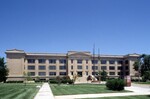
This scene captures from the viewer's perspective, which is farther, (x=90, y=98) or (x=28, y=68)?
(x=28, y=68)

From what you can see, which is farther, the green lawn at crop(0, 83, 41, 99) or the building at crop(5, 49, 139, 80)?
the building at crop(5, 49, 139, 80)

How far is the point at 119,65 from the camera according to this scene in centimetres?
12006

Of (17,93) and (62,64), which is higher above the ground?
(62,64)

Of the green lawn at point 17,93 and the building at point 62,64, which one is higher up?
the building at point 62,64

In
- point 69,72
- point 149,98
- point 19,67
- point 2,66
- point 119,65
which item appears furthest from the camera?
point 119,65

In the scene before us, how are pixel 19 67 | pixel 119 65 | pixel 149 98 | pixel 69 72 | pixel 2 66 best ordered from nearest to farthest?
pixel 149 98
pixel 2 66
pixel 19 67
pixel 69 72
pixel 119 65

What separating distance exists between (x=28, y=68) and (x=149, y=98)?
87622 mm

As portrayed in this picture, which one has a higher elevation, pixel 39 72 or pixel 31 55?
pixel 31 55

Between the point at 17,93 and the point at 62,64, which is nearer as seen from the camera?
the point at 17,93

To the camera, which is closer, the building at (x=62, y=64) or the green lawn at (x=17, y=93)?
the green lawn at (x=17, y=93)

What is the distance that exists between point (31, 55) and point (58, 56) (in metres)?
11.8

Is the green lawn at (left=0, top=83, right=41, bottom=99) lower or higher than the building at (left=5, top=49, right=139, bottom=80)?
lower

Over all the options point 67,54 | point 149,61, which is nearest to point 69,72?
point 67,54

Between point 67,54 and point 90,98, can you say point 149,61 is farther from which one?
point 90,98
